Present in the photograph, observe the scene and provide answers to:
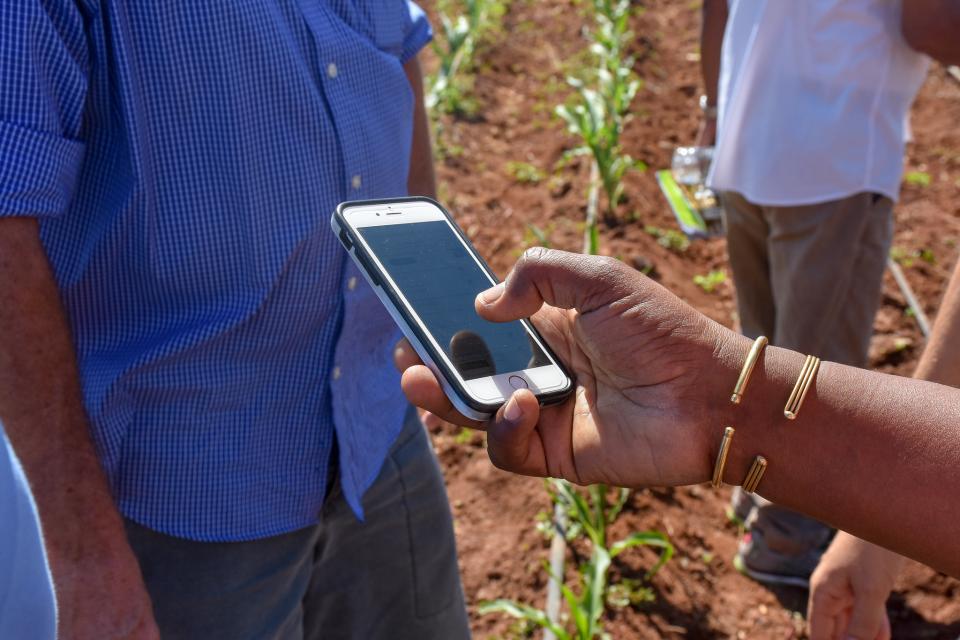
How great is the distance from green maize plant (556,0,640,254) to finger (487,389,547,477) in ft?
6.86

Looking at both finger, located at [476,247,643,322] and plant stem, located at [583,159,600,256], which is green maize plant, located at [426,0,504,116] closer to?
plant stem, located at [583,159,600,256]

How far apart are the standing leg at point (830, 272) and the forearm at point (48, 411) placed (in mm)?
1774

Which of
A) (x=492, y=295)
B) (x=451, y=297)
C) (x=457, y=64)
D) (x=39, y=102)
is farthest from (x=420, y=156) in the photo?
(x=457, y=64)

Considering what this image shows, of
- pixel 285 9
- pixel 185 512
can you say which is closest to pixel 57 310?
pixel 185 512

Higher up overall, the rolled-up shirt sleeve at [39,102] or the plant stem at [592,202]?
the rolled-up shirt sleeve at [39,102]

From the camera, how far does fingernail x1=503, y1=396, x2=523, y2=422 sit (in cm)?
116

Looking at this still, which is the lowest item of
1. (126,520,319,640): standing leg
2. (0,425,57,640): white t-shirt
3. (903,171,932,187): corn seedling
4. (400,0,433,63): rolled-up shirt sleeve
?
(903,171,932,187): corn seedling

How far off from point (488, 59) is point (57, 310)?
5601 mm

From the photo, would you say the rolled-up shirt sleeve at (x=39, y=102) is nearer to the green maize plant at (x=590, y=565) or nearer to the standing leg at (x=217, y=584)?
the standing leg at (x=217, y=584)

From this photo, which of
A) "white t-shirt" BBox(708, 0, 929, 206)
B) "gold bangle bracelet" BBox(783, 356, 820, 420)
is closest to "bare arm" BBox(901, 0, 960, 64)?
"white t-shirt" BBox(708, 0, 929, 206)

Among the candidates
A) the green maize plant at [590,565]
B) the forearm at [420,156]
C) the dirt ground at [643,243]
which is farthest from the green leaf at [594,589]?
the forearm at [420,156]

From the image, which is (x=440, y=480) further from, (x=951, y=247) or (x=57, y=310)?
(x=951, y=247)

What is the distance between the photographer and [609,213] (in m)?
4.36

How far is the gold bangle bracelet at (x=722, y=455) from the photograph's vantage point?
3.79ft
